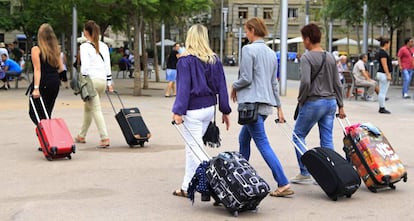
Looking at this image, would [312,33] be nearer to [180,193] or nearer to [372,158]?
[372,158]

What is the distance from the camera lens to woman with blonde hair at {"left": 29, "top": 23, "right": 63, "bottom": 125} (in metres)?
9.73

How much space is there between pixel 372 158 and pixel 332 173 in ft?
2.46

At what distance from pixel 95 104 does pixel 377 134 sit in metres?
4.47

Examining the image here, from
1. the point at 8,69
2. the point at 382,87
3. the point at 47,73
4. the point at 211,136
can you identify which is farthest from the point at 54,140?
the point at 8,69

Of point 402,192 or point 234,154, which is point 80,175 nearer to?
point 234,154

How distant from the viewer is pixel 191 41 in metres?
6.88

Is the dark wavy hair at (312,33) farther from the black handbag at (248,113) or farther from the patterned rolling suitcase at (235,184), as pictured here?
the patterned rolling suitcase at (235,184)

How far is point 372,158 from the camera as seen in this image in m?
7.41

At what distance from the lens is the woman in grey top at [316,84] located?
750 centimetres

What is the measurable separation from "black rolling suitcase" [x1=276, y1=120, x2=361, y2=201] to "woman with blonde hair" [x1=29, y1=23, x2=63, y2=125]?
169 inches

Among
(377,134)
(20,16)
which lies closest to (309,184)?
(377,134)

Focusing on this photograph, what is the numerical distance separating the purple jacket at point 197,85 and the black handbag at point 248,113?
0.59ft

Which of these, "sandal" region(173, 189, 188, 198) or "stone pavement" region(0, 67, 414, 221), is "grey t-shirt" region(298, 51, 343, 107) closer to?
"stone pavement" region(0, 67, 414, 221)

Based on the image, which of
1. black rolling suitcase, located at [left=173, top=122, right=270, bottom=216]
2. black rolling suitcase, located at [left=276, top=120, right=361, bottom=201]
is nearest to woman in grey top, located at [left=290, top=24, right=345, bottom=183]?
black rolling suitcase, located at [left=276, top=120, right=361, bottom=201]
